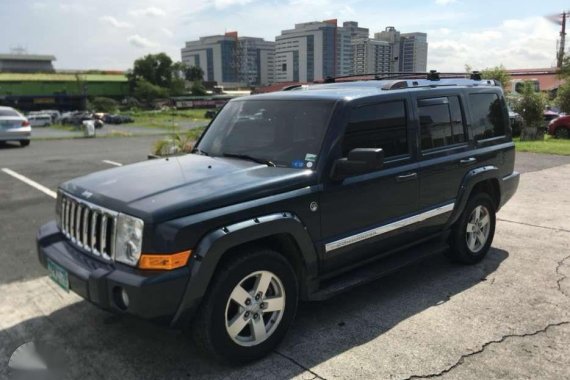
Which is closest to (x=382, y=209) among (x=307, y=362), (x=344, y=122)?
(x=344, y=122)

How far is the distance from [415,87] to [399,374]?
254 cm

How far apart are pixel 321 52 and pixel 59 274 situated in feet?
19.4

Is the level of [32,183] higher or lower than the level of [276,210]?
lower

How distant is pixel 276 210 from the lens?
11.1 feet

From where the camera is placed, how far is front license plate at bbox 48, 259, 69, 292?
131 inches

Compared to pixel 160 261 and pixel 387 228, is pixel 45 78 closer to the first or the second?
pixel 387 228

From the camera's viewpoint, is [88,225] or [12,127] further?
[12,127]

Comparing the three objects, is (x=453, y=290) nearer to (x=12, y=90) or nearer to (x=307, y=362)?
(x=307, y=362)

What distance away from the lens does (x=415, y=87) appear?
15.0 feet

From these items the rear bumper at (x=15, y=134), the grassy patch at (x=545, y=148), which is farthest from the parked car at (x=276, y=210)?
the rear bumper at (x=15, y=134)

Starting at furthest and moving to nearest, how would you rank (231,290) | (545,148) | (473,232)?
(545,148) → (473,232) → (231,290)

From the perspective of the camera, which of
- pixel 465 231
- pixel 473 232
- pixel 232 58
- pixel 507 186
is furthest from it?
pixel 232 58

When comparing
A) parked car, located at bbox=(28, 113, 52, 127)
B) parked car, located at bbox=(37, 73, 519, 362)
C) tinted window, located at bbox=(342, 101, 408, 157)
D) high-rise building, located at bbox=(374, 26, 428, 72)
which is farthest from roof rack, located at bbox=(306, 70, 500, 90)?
parked car, located at bbox=(28, 113, 52, 127)

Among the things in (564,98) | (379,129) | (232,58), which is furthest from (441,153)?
(232,58)
